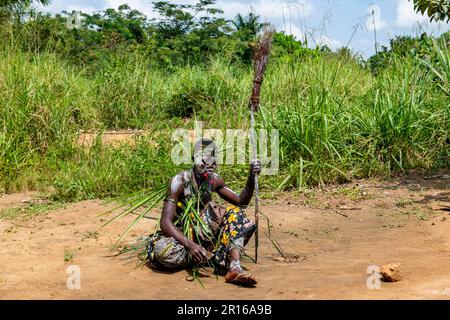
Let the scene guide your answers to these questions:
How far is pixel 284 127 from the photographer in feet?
22.7

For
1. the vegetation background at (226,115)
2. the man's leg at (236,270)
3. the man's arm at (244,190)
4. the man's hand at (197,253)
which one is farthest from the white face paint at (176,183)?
the vegetation background at (226,115)

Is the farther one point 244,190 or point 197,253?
point 244,190

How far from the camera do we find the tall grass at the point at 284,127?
671 centimetres

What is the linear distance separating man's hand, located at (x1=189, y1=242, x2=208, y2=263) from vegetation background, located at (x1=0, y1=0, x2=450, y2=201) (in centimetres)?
170

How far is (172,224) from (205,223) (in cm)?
25

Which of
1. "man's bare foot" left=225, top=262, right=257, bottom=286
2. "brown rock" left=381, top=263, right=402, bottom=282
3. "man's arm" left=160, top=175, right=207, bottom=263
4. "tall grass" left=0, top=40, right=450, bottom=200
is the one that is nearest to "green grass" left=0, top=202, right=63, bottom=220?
"tall grass" left=0, top=40, right=450, bottom=200

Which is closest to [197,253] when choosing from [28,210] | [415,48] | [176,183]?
[176,183]

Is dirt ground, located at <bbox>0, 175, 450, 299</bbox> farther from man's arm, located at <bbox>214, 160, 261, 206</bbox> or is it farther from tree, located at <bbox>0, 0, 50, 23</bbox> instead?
tree, located at <bbox>0, 0, 50, 23</bbox>

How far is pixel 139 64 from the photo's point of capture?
11.0 m

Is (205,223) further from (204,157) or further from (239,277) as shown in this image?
(239,277)

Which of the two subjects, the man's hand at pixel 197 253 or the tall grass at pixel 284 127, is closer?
the man's hand at pixel 197 253

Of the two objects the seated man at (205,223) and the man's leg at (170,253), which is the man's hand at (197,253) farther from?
the man's leg at (170,253)

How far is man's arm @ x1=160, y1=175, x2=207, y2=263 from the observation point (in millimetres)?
3973

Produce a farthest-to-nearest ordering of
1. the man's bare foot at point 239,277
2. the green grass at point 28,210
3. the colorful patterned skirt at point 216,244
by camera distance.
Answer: the green grass at point 28,210 → the colorful patterned skirt at point 216,244 → the man's bare foot at point 239,277
